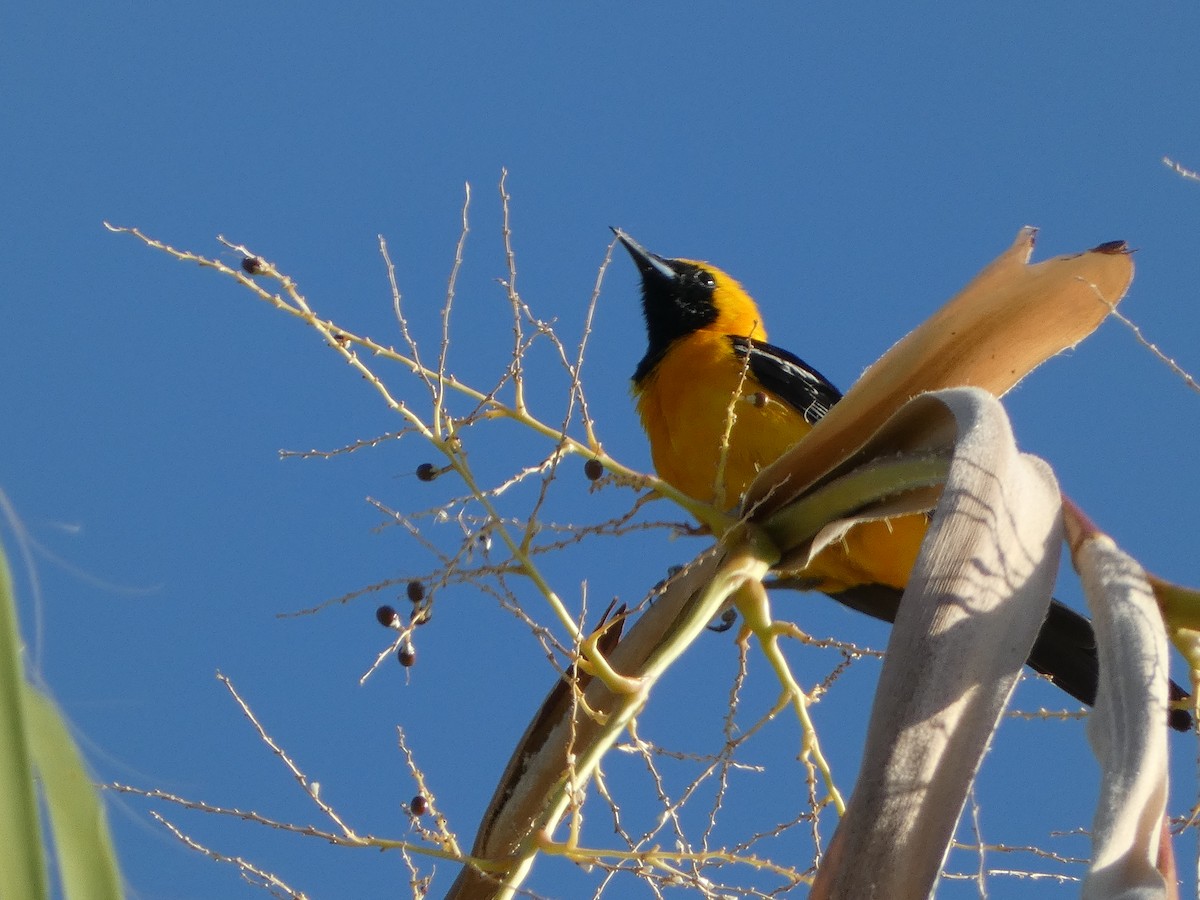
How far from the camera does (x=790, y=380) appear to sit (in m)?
2.67

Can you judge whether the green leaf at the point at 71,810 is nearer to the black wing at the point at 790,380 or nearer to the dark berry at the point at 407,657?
the dark berry at the point at 407,657

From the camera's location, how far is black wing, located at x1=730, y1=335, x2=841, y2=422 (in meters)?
2.59

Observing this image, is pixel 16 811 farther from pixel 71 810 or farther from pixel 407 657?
pixel 407 657

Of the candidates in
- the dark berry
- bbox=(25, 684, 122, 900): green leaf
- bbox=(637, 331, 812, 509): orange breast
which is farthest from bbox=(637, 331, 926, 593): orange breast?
bbox=(25, 684, 122, 900): green leaf

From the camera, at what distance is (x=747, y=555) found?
1.06 meters

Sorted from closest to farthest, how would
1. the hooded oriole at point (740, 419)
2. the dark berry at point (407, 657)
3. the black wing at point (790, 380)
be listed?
the dark berry at point (407, 657) < the hooded oriole at point (740, 419) < the black wing at point (790, 380)

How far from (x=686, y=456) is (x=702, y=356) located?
0.30 m

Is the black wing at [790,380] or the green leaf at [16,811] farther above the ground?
the black wing at [790,380]

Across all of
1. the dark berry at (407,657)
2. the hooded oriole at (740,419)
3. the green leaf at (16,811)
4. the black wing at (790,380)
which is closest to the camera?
the green leaf at (16,811)

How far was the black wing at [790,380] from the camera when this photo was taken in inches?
102

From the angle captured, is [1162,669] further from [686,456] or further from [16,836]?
[686,456]

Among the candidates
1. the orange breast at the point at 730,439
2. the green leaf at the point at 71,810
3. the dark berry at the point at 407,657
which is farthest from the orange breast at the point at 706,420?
the green leaf at the point at 71,810

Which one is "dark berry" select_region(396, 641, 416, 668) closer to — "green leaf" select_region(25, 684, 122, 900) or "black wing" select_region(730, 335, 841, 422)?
"green leaf" select_region(25, 684, 122, 900)

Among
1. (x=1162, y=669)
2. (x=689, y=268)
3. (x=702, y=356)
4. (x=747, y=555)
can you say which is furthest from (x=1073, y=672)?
(x=689, y=268)
